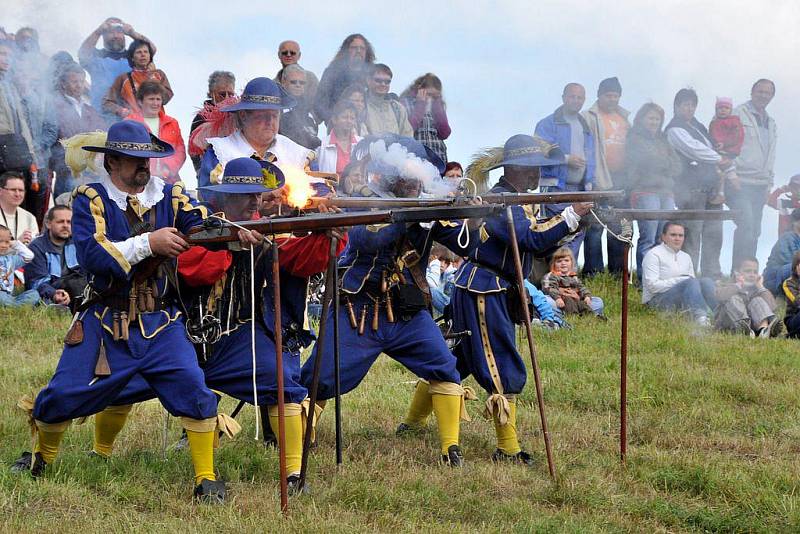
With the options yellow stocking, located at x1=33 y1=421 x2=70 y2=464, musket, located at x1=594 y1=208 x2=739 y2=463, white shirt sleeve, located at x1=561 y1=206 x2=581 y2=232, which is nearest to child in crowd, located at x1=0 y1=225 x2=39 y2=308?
yellow stocking, located at x1=33 y1=421 x2=70 y2=464

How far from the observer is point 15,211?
1180 cm

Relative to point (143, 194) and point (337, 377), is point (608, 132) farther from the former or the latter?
point (143, 194)

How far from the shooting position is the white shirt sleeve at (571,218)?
7.54 metres

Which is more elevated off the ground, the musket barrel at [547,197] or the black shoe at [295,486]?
the musket barrel at [547,197]

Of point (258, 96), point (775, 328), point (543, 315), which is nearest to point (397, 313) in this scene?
point (258, 96)

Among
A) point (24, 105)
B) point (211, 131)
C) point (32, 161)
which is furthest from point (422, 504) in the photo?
point (32, 161)

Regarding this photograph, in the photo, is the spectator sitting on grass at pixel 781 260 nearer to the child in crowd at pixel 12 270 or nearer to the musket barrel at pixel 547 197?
the musket barrel at pixel 547 197

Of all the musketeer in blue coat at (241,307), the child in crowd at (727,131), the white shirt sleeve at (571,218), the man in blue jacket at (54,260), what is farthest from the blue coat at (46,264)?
the child in crowd at (727,131)

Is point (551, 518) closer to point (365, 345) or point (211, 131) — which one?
point (365, 345)

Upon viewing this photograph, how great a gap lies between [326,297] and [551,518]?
70.7 inches

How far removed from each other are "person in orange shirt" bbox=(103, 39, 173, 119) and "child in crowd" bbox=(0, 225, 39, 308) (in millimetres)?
2008

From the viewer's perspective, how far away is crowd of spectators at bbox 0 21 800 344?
967 centimetres

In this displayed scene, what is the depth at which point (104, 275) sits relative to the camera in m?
6.41

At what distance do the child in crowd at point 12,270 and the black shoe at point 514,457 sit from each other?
6.01 metres
